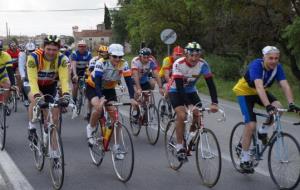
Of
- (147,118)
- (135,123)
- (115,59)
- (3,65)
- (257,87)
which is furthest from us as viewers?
(135,123)

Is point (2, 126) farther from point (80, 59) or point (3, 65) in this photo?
point (80, 59)

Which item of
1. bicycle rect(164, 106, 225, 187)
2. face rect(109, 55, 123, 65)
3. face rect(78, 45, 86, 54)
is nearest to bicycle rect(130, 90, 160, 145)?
face rect(109, 55, 123, 65)

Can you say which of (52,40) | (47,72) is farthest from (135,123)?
(52,40)

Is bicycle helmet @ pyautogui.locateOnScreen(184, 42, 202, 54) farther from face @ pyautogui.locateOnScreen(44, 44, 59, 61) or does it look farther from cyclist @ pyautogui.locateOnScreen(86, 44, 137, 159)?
face @ pyautogui.locateOnScreen(44, 44, 59, 61)

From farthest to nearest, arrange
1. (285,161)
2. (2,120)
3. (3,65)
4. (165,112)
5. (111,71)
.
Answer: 1. (165,112)
2. (3,65)
3. (2,120)
4. (111,71)
5. (285,161)

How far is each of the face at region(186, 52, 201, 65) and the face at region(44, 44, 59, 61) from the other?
1.88 m

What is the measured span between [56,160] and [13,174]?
1.02 metres

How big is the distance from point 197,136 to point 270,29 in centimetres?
2606

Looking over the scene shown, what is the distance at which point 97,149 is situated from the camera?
827cm

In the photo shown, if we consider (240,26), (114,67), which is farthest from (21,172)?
(240,26)

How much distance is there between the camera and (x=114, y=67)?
8.52m

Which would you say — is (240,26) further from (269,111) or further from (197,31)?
(269,111)

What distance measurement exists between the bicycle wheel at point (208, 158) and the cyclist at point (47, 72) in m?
1.87

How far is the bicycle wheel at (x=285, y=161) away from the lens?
6443 mm
